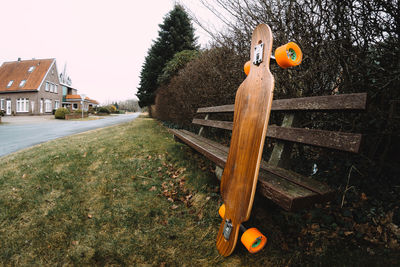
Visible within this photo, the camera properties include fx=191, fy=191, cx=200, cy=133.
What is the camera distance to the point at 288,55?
1184 mm

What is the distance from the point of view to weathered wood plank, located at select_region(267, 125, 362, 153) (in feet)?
3.33

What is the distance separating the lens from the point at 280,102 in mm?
1625

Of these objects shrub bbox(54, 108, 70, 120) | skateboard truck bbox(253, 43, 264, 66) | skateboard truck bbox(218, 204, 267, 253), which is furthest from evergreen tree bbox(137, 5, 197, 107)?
shrub bbox(54, 108, 70, 120)

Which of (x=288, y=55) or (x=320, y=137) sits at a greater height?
(x=288, y=55)

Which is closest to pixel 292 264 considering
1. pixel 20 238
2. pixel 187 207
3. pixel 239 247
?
pixel 239 247

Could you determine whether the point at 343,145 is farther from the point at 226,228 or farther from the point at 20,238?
the point at 20,238

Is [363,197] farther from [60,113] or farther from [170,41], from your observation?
[60,113]

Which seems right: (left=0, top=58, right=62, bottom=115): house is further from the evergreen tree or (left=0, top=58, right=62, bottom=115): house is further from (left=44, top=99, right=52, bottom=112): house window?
the evergreen tree

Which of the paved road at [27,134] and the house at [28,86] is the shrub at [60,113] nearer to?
the house at [28,86]

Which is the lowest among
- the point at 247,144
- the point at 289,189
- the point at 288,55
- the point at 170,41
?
the point at 289,189

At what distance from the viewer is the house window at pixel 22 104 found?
83.0 ft

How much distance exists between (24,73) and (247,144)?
3681cm

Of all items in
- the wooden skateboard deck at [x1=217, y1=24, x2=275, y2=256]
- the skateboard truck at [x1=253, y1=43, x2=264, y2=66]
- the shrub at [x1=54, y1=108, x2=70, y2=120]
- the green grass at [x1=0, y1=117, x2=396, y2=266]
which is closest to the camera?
the wooden skateboard deck at [x1=217, y1=24, x2=275, y2=256]

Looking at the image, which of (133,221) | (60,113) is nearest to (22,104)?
(60,113)
